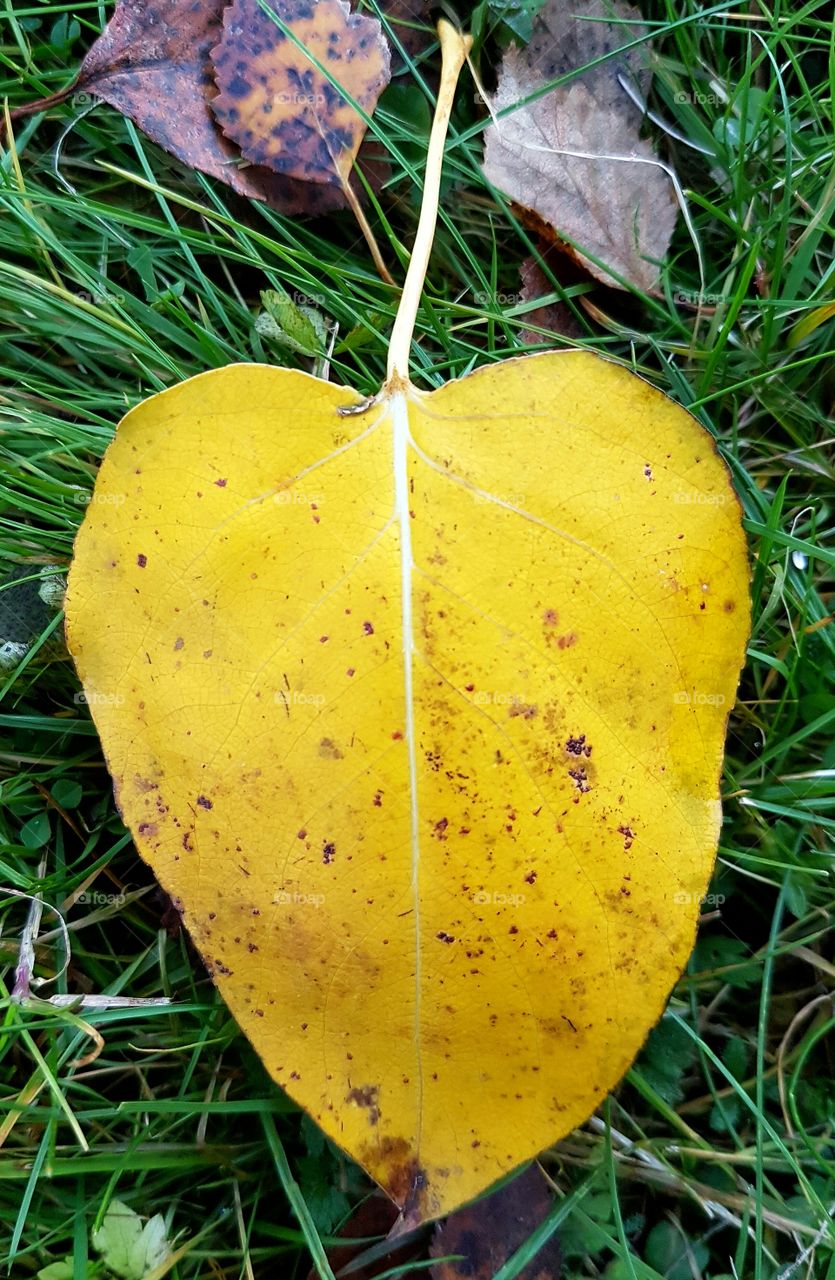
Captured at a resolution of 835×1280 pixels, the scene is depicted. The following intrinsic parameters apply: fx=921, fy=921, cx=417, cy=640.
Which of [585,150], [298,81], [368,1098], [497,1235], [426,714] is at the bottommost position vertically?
[497,1235]

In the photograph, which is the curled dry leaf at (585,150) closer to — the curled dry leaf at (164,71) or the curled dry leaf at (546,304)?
the curled dry leaf at (546,304)

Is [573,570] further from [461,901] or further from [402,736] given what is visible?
[461,901]

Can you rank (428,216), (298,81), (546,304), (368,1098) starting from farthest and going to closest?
(546,304) < (298,81) < (428,216) < (368,1098)

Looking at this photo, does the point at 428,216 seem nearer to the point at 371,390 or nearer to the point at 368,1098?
the point at 371,390

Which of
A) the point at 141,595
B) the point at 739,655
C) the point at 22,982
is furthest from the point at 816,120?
the point at 22,982

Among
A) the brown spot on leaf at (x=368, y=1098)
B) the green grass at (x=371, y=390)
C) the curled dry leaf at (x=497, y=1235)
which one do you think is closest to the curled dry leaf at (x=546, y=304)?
the green grass at (x=371, y=390)

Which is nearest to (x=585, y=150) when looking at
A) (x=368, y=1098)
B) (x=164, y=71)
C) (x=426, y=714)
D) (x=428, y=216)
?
(x=428, y=216)
